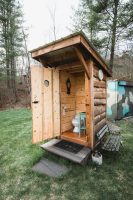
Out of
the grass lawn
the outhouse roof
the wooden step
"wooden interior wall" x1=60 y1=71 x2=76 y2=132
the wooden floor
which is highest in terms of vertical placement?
the outhouse roof

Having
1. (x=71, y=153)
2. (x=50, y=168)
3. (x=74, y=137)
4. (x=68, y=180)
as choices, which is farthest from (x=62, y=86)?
(x=68, y=180)

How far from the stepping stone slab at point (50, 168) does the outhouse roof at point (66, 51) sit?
2413 mm

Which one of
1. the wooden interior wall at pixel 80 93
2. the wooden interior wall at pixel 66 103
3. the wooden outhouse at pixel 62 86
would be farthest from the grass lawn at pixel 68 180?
the wooden interior wall at pixel 80 93

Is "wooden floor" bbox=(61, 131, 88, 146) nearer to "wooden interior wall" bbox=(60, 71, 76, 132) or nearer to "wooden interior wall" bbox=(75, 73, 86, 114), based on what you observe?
"wooden interior wall" bbox=(60, 71, 76, 132)

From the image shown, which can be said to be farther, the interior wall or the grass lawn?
the interior wall

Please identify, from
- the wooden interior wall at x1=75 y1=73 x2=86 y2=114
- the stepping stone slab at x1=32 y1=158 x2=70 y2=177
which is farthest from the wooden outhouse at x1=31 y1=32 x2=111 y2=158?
the stepping stone slab at x1=32 y1=158 x2=70 y2=177

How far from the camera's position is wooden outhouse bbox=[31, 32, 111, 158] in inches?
132

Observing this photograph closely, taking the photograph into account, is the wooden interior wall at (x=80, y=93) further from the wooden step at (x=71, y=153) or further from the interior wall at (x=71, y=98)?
the wooden step at (x=71, y=153)

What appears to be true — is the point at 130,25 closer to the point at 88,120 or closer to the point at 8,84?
the point at 88,120

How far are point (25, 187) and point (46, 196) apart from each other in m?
0.45

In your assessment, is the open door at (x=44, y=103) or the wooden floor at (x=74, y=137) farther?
the wooden floor at (x=74, y=137)

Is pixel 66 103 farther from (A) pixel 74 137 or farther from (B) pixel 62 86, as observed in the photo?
(A) pixel 74 137

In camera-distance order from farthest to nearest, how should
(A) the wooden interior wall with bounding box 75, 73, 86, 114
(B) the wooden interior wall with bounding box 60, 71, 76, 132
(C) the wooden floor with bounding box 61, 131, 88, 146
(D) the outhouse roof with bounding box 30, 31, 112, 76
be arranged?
(A) the wooden interior wall with bounding box 75, 73, 86, 114
(B) the wooden interior wall with bounding box 60, 71, 76, 132
(C) the wooden floor with bounding box 61, 131, 88, 146
(D) the outhouse roof with bounding box 30, 31, 112, 76

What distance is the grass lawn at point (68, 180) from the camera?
2463mm
